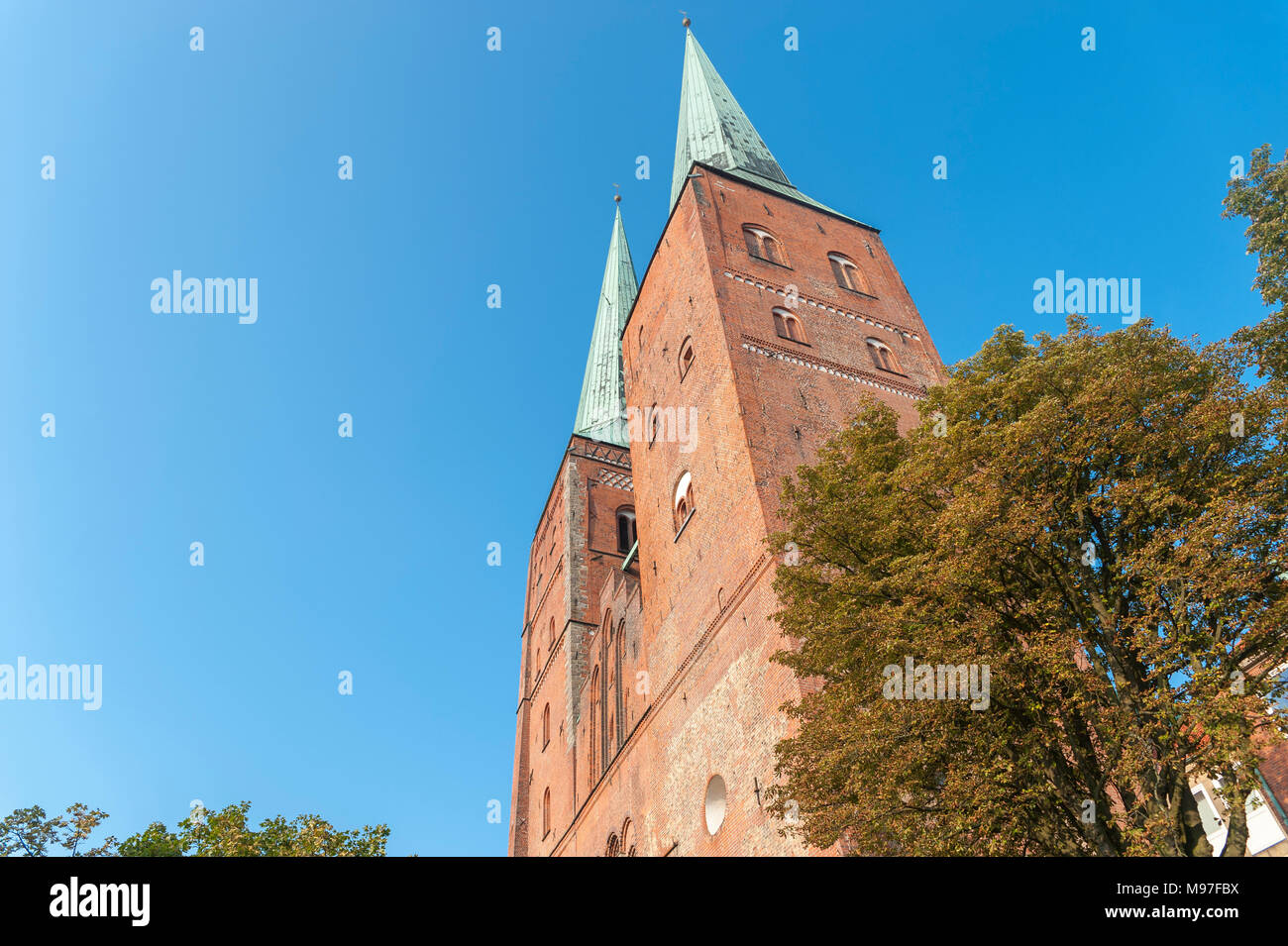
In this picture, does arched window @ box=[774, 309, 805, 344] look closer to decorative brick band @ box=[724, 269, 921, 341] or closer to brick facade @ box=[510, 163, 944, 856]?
brick facade @ box=[510, 163, 944, 856]

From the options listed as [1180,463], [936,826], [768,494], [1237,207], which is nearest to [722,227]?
[768,494]

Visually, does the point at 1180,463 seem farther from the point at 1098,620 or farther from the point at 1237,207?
the point at 1237,207

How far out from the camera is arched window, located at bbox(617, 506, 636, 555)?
121 feet

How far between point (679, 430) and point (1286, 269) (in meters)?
14.1

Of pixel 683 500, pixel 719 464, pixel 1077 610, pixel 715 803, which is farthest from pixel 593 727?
pixel 1077 610

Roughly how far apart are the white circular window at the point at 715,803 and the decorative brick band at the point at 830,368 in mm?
10014

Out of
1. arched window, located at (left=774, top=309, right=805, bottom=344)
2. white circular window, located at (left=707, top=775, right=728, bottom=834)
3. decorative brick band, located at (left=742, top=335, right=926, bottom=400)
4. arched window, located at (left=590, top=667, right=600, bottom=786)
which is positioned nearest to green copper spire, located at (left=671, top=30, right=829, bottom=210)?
arched window, located at (left=774, top=309, right=805, bottom=344)

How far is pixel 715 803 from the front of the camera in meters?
16.8

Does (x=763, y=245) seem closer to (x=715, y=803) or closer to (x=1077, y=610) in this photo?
(x=715, y=803)

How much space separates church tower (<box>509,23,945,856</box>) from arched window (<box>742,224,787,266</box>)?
69mm

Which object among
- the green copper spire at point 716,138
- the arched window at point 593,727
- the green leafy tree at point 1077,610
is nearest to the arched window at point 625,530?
the arched window at point 593,727

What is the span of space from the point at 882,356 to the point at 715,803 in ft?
43.2

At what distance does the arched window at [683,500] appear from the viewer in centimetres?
2127

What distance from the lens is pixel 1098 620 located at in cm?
930
